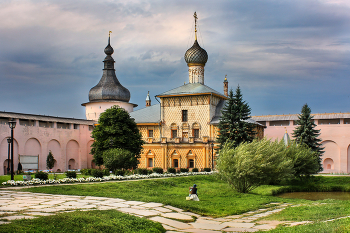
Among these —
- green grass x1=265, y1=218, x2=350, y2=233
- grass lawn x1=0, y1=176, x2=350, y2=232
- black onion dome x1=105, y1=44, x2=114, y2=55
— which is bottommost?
grass lawn x1=0, y1=176, x2=350, y2=232

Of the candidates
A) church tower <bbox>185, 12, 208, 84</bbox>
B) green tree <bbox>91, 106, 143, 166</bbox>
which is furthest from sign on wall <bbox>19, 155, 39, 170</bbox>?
church tower <bbox>185, 12, 208, 84</bbox>

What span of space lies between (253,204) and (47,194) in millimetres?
7482

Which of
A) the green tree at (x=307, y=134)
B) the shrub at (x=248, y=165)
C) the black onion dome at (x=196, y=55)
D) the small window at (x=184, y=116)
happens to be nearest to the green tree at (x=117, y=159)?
the shrub at (x=248, y=165)

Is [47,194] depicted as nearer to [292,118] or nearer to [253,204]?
[253,204]

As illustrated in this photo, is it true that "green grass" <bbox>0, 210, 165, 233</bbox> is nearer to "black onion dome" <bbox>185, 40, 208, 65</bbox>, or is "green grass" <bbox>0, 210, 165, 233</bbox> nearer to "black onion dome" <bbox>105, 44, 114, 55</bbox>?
"black onion dome" <bbox>185, 40, 208, 65</bbox>

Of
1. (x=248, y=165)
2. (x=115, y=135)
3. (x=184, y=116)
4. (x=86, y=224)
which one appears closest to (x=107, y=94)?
(x=184, y=116)

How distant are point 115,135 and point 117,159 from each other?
137 inches

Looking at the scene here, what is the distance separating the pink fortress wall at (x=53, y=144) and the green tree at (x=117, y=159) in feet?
34.2

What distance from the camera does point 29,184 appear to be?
16.2 metres

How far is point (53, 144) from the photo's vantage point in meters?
35.5

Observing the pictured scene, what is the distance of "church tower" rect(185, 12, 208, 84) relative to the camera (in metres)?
38.1

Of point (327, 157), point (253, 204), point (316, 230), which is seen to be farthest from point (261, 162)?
point (327, 157)

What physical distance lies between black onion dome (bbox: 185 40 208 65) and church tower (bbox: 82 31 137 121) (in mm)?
10101

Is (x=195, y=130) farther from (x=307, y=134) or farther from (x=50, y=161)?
(x=50, y=161)
